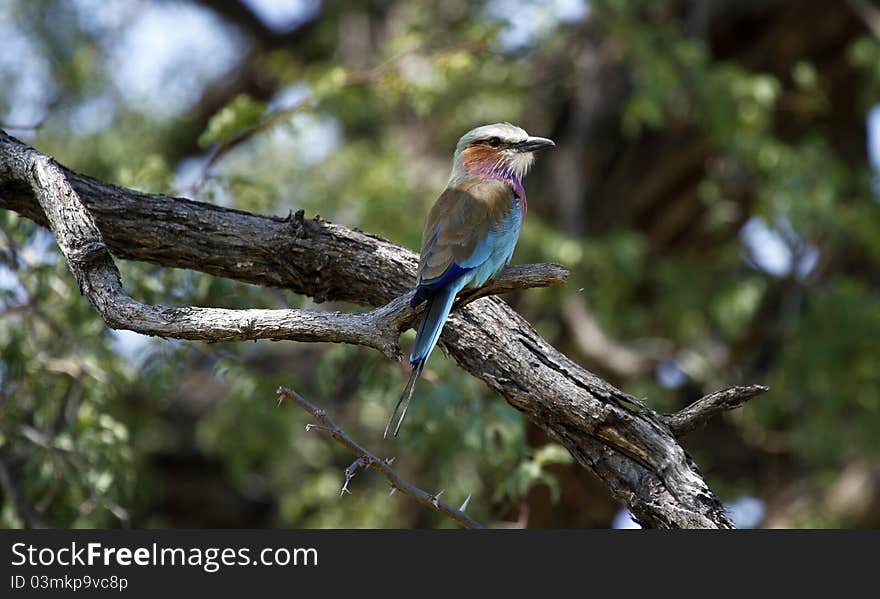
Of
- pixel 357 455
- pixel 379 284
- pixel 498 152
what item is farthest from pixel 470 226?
pixel 357 455

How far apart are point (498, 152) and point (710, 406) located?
1359 millimetres

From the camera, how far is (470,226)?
334 cm

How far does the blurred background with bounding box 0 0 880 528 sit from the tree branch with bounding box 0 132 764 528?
5.30ft

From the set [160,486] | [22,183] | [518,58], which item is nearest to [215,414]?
[160,486]

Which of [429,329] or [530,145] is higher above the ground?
[530,145]

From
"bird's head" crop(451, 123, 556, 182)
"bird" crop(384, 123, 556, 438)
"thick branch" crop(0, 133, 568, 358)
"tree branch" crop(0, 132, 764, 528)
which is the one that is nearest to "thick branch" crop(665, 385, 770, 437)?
"tree branch" crop(0, 132, 764, 528)

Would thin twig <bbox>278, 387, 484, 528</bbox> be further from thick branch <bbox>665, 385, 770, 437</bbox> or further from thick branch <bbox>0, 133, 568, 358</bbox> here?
thick branch <bbox>665, 385, 770, 437</bbox>

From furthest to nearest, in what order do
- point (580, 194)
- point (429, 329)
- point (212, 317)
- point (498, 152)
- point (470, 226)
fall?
point (580, 194) < point (498, 152) < point (470, 226) < point (429, 329) < point (212, 317)

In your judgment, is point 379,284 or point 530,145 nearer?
point 379,284

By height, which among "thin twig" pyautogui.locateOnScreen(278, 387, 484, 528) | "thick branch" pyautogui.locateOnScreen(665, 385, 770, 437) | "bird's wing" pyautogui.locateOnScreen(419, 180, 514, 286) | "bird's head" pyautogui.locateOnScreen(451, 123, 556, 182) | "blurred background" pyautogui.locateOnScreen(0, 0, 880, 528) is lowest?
"thin twig" pyautogui.locateOnScreen(278, 387, 484, 528)

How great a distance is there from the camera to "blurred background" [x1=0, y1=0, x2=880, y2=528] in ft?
21.2

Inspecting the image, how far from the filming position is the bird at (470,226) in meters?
2.96

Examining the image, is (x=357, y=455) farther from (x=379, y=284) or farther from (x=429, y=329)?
(x=379, y=284)

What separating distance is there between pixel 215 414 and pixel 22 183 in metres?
4.14
